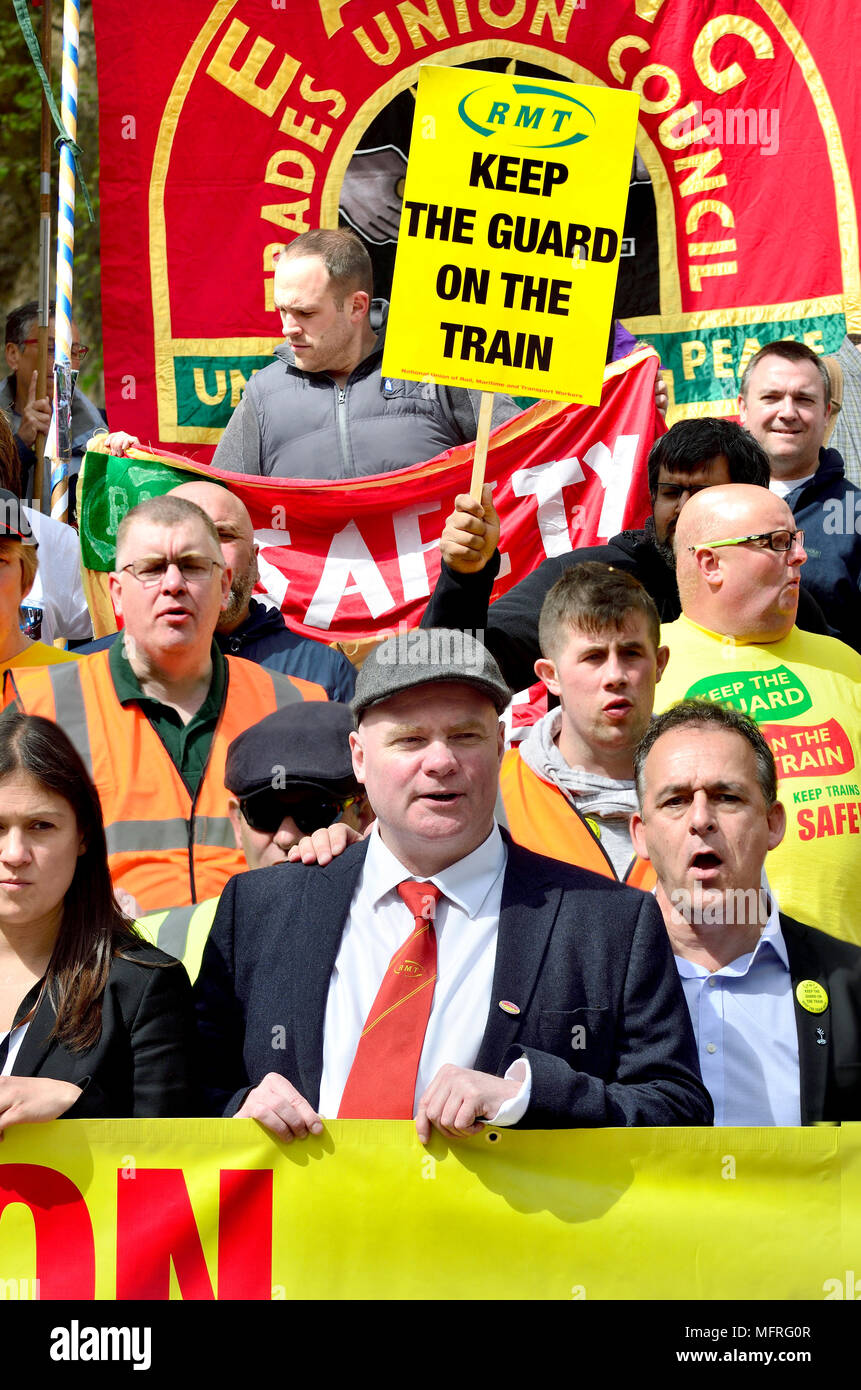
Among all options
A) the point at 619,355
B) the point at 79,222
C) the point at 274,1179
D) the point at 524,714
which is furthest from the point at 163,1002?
the point at 79,222

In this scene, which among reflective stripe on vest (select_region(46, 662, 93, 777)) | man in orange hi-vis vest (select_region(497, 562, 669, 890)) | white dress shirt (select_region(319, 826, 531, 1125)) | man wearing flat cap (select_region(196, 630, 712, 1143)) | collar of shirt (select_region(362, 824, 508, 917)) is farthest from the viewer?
reflective stripe on vest (select_region(46, 662, 93, 777))

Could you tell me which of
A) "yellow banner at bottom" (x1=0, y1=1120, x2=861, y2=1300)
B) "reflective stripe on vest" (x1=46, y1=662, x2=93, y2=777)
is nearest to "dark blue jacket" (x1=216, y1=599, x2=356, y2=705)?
"reflective stripe on vest" (x1=46, y1=662, x2=93, y2=777)

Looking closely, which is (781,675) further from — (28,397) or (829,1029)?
(28,397)

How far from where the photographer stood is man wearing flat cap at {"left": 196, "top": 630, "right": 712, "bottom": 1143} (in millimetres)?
3395

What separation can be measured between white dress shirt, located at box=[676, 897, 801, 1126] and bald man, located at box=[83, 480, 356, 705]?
189 cm

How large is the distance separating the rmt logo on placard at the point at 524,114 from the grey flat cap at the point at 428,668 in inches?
59.2

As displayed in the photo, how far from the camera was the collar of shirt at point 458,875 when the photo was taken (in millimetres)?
3674

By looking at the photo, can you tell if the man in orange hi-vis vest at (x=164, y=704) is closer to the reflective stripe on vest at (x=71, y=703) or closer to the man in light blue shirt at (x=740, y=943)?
the reflective stripe on vest at (x=71, y=703)

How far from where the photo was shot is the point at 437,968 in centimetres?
359

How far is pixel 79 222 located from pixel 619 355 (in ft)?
25.2

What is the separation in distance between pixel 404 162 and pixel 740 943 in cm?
→ 511

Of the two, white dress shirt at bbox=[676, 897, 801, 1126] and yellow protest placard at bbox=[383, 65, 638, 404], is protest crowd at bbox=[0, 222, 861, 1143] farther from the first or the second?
yellow protest placard at bbox=[383, 65, 638, 404]

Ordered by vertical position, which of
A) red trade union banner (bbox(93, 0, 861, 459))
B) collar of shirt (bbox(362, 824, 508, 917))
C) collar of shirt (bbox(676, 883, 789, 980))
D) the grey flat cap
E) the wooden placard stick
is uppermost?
red trade union banner (bbox(93, 0, 861, 459))

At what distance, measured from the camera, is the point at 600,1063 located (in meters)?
3.48
